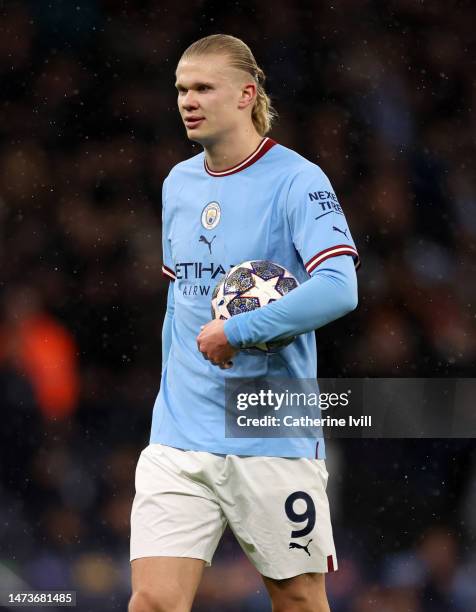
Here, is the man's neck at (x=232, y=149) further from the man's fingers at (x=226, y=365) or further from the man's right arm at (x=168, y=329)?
the man's fingers at (x=226, y=365)

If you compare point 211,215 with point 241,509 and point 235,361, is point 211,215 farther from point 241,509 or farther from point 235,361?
point 241,509

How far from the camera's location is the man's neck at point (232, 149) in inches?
141

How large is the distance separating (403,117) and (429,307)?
2.87 feet

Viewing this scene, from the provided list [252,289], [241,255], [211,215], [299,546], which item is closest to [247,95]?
[211,215]

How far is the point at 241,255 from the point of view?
11.3 ft

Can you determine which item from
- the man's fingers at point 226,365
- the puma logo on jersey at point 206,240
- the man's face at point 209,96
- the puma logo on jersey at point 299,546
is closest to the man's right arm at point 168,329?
the puma logo on jersey at point 206,240

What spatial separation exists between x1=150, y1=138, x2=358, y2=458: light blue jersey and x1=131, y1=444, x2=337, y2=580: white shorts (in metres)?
0.05

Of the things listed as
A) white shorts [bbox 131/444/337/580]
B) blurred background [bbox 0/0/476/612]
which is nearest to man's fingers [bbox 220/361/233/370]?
white shorts [bbox 131/444/337/580]

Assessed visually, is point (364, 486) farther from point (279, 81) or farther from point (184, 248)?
point (184, 248)

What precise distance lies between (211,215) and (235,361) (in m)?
0.44

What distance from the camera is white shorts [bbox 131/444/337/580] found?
3383 millimetres

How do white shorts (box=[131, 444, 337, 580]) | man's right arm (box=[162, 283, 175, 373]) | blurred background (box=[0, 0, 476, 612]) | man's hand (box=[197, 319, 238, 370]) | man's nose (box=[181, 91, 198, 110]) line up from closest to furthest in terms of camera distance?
man's hand (box=[197, 319, 238, 370]), white shorts (box=[131, 444, 337, 580]), man's nose (box=[181, 91, 198, 110]), man's right arm (box=[162, 283, 175, 373]), blurred background (box=[0, 0, 476, 612])

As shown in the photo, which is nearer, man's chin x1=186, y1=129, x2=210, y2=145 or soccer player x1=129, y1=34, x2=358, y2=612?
soccer player x1=129, y1=34, x2=358, y2=612

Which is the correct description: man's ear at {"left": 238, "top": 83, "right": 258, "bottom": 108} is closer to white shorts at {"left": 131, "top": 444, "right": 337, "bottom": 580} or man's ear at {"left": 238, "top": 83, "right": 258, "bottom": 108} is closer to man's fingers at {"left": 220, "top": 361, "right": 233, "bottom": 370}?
man's fingers at {"left": 220, "top": 361, "right": 233, "bottom": 370}
